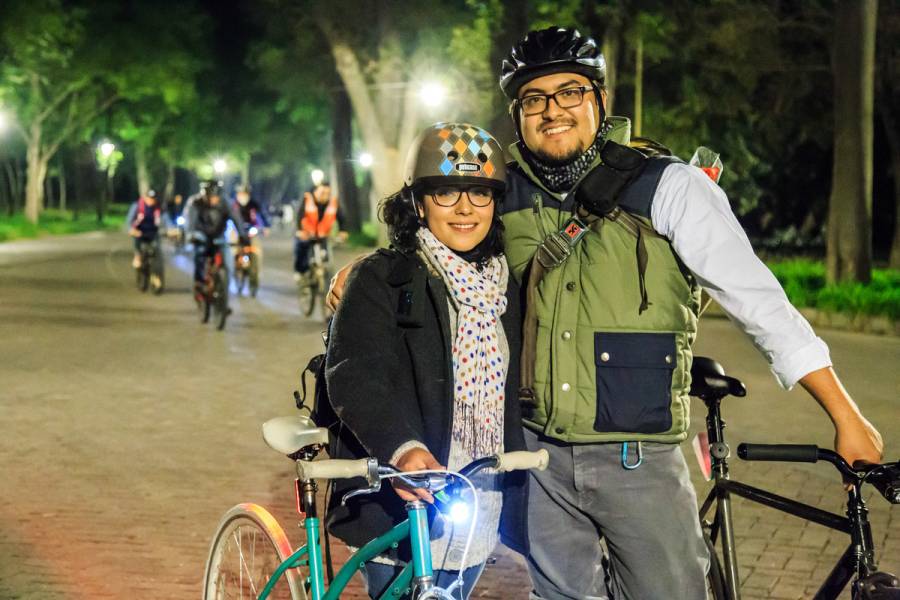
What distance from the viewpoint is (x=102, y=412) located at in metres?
9.27

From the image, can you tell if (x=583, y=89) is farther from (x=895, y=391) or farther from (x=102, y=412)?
(x=895, y=391)

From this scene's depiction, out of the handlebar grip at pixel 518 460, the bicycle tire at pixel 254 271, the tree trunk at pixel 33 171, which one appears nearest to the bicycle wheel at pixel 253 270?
the bicycle tire at pixel 254 271

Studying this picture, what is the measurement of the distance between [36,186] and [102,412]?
126 feet

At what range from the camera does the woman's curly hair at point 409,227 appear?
10.3ft

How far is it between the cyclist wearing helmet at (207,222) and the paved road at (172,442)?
2.65 ft

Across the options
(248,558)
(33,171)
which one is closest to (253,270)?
(248,558)

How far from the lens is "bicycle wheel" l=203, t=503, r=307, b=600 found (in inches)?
137

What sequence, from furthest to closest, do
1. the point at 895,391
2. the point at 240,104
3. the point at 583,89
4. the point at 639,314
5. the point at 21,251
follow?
the point at 240,104 → the point at 21,251 → the point at 895,391 → the point at 583,89 → the point at 639,314

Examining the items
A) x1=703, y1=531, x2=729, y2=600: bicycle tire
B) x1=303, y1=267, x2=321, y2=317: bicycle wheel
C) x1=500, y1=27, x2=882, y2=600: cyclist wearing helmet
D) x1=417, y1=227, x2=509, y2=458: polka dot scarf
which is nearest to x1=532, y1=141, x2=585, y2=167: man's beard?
x1=500, y1=27, x2=882, y2=600: cyclist wearing helmet

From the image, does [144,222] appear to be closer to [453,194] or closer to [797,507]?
[453,194]

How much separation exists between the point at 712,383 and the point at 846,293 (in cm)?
1309

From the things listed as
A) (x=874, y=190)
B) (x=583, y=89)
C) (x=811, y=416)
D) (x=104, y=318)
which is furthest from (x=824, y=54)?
(x=583, y=89)

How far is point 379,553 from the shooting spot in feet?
9.96

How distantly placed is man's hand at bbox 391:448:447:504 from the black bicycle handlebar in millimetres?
699
